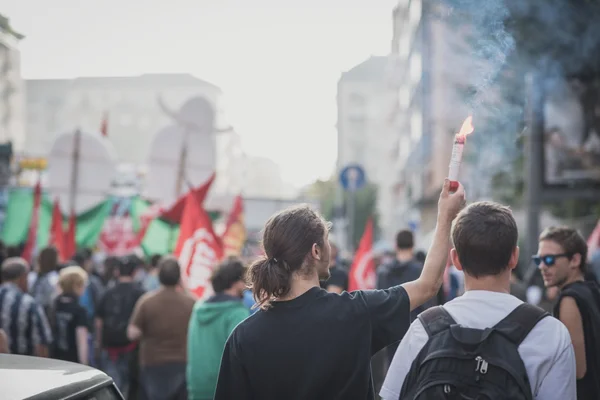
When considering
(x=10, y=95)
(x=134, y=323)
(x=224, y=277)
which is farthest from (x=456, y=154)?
(x=10, y=95)

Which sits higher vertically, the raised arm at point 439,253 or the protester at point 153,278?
the raised arm at point 439,253

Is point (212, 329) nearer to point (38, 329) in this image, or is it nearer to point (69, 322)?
point (38, 329)

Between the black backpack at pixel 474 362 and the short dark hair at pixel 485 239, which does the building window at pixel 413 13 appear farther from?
the black backpack at pixel 474 362

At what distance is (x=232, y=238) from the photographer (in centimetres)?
1528

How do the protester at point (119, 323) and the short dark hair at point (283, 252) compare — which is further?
the protester at point (119, 323)

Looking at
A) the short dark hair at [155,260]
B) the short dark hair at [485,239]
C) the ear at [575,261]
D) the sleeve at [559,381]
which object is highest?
the short dark hair at [485,239]

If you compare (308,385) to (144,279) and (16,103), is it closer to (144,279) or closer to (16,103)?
(144,279)

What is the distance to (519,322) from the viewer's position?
9.74ft

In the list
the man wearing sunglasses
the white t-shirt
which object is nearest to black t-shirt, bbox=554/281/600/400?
the man wearing sunglasses

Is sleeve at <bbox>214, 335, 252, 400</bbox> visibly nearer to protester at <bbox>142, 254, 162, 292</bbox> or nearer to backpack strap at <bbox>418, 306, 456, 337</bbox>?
backpack strap at <bbox>418, 306, 456, 337</bbox>

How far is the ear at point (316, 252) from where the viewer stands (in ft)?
10.9

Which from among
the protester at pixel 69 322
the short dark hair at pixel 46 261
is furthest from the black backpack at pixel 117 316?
the short dark hair at pixel 46 261

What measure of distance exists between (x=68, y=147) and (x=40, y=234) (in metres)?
2.13

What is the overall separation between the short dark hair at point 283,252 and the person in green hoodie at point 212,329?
316 centimetres
